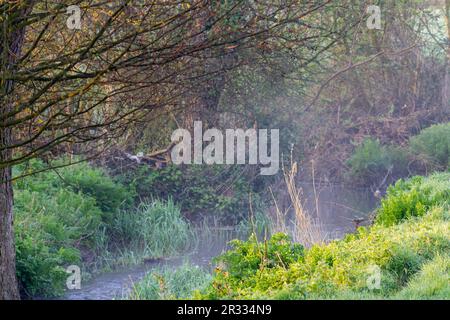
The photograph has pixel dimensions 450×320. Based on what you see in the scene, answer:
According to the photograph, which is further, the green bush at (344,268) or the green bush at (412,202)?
the green bush at (412,202)

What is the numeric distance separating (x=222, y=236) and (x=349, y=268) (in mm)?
7433

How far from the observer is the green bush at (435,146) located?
1622cm

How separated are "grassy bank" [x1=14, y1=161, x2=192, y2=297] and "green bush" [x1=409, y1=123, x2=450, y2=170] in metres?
6.35

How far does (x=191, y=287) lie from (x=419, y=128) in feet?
37.8

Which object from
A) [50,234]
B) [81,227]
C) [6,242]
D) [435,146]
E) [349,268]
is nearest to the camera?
[349,268]

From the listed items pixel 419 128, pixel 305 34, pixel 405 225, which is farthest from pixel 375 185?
pixel 405 225

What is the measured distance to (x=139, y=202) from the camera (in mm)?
13594

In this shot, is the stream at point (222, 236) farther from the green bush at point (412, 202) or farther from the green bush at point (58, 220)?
the green bush at point (412, 202)

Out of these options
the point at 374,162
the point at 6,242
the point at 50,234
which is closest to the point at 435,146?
the point at 374,162

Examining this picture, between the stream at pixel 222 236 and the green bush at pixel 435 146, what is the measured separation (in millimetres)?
1530

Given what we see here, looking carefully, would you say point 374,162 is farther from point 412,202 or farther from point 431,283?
point 431,283

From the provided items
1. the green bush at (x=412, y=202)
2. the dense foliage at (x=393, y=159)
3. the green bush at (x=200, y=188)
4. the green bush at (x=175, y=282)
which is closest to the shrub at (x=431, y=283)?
the green bush at (x=412, y=202)

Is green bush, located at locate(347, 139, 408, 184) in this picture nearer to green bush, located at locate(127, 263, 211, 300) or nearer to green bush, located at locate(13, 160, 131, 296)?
green bush, located at locate(13, 160, 131, 296)

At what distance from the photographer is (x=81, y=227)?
36.1 feet
